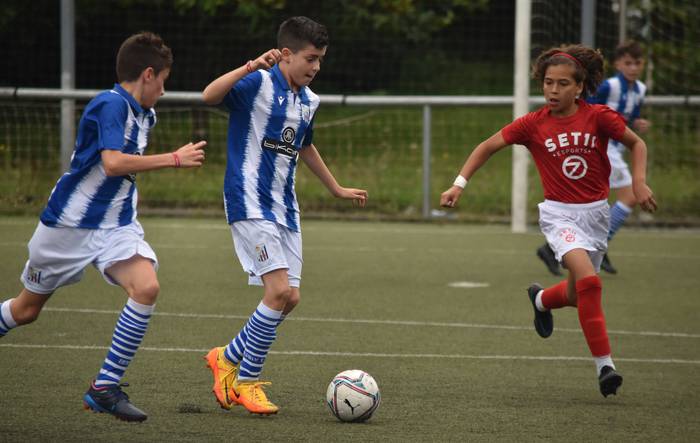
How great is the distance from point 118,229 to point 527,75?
8.34 meters

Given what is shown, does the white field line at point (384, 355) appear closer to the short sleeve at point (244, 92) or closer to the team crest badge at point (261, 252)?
the team crest badge at point (261, 252)

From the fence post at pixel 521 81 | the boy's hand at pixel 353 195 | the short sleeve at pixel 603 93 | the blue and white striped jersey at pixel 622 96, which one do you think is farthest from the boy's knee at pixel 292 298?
the fence post at pixel 521 81

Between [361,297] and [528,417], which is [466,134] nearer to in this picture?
[361,297]

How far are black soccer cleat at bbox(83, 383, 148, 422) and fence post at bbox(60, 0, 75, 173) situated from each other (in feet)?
31.6

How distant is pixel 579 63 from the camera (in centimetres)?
632

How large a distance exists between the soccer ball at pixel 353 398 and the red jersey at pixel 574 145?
1612 mm

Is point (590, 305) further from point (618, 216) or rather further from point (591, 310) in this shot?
point (618, 216)

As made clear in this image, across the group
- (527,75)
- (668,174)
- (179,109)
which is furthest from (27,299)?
(668,174)

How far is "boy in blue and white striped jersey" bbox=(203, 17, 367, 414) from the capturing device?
5.58 metres

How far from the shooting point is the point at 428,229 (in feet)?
45.8

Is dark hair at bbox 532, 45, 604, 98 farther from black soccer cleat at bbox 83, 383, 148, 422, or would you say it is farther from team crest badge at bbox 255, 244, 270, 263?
black soccer cleat at bbox 83, 383, 148, 422

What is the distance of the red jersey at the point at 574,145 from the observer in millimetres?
6293

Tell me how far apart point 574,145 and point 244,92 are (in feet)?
5.91

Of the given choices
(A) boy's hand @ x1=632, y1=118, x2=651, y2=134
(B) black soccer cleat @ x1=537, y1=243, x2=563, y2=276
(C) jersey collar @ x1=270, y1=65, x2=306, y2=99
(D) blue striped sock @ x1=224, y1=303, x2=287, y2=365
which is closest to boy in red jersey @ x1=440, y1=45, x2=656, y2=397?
(C) jersey collar @ x1=270, y1=65, x2=306, y2=99
